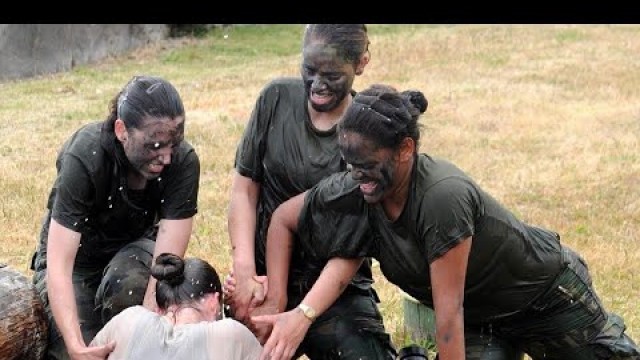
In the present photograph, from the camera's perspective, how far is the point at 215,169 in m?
10.0

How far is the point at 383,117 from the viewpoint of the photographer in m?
3.78

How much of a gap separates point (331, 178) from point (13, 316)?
1467 mm

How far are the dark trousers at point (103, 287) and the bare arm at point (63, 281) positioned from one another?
219 mm

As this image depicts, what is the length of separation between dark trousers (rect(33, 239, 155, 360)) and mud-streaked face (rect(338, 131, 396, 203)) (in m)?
1.27

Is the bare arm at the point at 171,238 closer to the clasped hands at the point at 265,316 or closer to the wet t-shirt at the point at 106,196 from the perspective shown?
the wet t-shirt at the point at 106,196

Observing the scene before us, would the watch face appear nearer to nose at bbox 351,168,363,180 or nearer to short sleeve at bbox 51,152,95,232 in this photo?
nose at bbox 351,168,363,180

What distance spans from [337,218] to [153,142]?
78cm

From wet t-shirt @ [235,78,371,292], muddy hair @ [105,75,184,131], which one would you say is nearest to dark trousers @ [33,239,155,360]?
wet t-shirt @ [235,78,371,292]

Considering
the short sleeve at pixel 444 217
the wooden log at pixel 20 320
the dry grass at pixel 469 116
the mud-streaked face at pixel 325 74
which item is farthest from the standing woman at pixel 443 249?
the dry grass at pixel 469 116

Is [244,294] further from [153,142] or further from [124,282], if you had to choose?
[153,142]

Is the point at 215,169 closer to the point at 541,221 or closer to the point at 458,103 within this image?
the point at 541,221

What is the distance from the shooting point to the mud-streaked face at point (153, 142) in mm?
4207

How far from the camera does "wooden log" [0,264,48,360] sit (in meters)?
4.52
